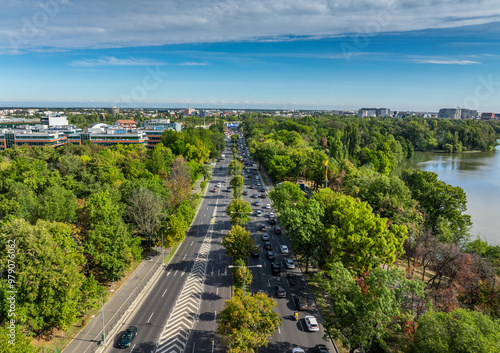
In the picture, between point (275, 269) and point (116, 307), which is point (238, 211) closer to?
point (275, 269)

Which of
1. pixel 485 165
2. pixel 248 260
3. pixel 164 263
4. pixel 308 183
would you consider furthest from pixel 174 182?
pixel 485 165

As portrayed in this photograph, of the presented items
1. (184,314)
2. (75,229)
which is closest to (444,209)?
(184,314)

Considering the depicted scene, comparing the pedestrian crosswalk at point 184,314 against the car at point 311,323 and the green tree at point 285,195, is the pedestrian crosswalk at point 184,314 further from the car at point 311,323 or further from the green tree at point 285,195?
the green tree at point 285,195

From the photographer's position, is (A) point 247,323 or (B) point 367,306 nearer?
(B) point 367,306

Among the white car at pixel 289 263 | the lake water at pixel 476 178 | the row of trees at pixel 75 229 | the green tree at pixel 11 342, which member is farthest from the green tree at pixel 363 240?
the lake water at pixel 476 178

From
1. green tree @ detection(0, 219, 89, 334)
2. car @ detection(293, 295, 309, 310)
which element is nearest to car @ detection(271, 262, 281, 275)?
car @ detection(293, 295, 309, 310)

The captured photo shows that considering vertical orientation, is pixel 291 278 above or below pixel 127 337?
above

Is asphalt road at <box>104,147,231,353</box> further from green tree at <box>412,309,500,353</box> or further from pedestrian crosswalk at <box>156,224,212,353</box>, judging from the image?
green tree at <box>412,309,500,353</box>

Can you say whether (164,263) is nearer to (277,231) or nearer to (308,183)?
(277,231)
